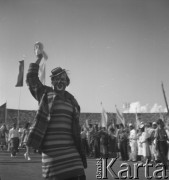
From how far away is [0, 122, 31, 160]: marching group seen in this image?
1587cm

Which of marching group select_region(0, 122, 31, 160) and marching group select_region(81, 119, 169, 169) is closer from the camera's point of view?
marching group select_region(81, 119, 169, 169)

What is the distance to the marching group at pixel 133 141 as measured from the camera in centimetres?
1081

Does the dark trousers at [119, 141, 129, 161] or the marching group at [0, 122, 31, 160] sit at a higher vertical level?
the marching group at [0, 122, 31, 160]

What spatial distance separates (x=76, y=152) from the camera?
122 inches

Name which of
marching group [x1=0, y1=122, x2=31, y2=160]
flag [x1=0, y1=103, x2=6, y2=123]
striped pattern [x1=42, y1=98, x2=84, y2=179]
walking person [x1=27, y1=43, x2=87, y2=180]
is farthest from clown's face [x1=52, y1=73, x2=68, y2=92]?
flag [x1=0, y1=103, x2=6, y2=123]

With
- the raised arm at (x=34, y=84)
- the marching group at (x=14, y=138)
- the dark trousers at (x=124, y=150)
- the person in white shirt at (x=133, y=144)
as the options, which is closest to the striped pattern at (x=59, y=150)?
the raised arm at (x=34, y=84)

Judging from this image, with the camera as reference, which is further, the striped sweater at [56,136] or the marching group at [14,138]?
the marching group at [14,138]

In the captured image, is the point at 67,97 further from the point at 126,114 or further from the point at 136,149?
the point at 126,114

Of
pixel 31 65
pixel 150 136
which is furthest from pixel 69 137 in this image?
pixel 150 136

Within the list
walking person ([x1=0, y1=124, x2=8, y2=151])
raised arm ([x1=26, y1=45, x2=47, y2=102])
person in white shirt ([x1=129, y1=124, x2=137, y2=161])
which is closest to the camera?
raised arm ([x1=26, y1=45, x2=47, y2=102])

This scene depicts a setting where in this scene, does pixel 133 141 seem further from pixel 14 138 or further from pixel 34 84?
pixel 34 84

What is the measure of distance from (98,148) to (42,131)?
14.7m

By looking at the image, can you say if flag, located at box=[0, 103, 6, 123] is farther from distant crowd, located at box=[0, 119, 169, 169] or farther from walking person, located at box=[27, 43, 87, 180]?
walking person, located at box=[27, 43, 87, 180]

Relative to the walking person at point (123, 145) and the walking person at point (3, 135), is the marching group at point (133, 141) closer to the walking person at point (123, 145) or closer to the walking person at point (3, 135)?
the walking person at point (123, 145)
